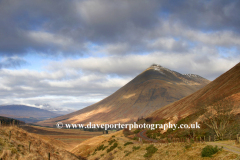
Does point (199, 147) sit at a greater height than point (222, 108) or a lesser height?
lesser

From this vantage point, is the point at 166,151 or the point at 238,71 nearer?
the point at 166,151

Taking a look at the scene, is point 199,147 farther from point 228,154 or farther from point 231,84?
point 231,84

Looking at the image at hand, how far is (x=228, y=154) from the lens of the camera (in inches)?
583

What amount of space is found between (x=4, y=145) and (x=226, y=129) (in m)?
34.4

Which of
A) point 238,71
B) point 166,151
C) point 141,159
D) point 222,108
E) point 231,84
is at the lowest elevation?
point 141,159

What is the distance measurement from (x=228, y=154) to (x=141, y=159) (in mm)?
11076

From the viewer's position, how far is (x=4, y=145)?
20.0 m

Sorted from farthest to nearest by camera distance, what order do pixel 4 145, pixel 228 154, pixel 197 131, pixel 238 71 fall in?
pixel 238 71, pixel 197 131, pixel 4 145, pixel 228 154

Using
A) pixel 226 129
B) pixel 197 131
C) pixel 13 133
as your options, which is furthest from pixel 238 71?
pixel 13 133

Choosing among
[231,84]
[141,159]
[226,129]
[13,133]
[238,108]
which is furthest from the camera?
[231,84]

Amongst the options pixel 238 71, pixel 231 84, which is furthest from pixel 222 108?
pixel 238 71

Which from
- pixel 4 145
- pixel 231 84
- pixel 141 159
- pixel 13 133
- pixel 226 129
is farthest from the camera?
pixel 231 84

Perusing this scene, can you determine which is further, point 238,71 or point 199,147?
point 238,71

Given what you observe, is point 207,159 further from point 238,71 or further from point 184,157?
point 238,71
